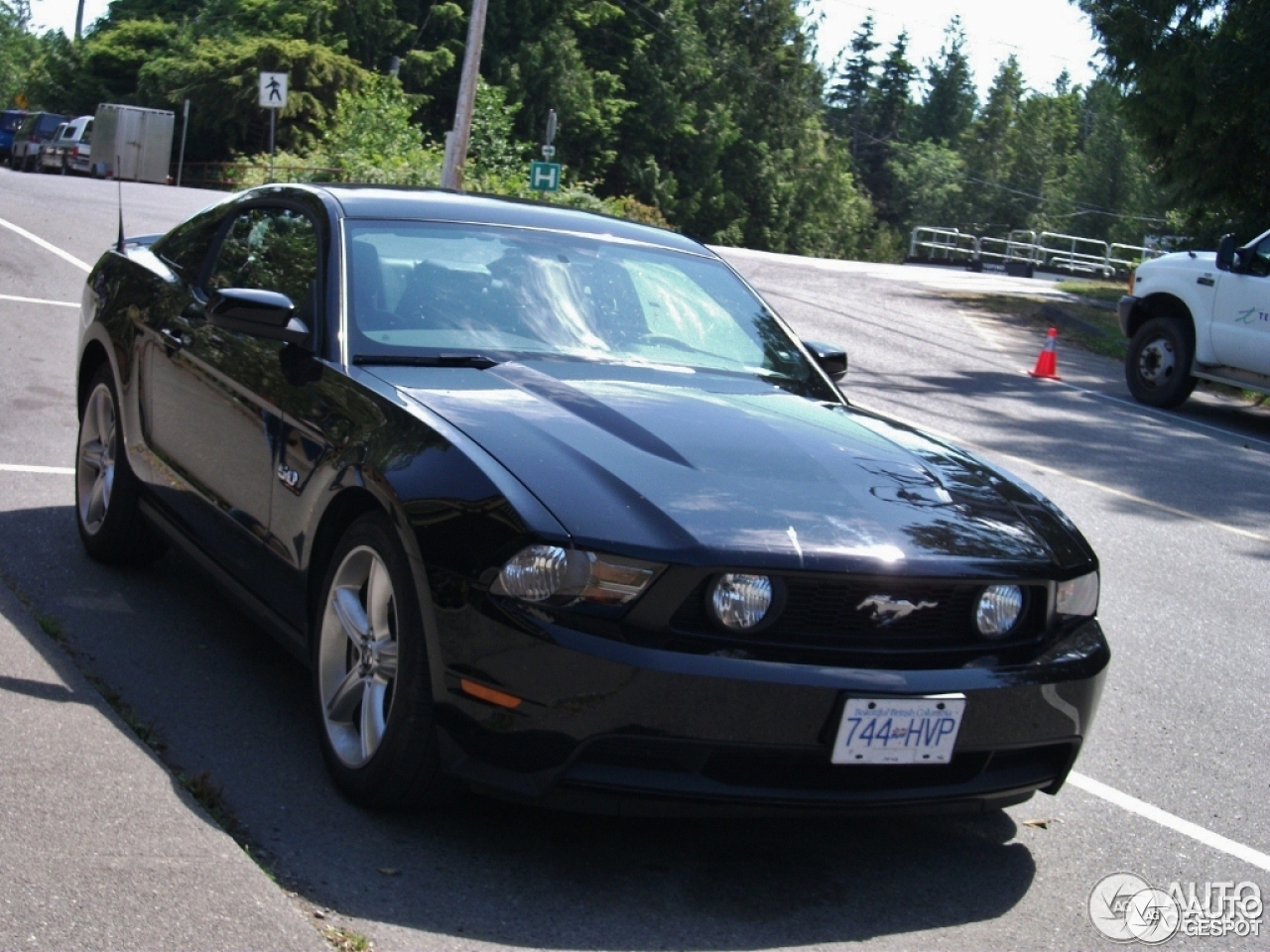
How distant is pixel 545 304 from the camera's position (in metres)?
4.99

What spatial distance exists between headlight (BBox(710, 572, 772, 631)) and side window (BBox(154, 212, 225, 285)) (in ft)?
9.86

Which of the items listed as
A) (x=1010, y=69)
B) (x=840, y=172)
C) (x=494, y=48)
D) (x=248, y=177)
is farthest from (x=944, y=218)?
(x=248, y=177)

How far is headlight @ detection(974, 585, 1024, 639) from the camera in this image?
379 centimetres

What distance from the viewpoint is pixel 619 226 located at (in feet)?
18.7

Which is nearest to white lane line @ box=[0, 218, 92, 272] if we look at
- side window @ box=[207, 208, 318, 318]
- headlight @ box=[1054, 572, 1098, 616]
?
side window @ box=[207, 208, 318, 318]

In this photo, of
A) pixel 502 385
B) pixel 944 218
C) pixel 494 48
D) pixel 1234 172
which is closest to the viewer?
pixel 502 385

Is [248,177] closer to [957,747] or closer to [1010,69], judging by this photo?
[957,747]

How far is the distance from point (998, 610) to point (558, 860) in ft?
3.98

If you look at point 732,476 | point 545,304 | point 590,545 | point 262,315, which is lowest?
point 590,545

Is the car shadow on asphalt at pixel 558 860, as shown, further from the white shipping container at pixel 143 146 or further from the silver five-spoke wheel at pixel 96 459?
the white shipping container at pixel 143 146

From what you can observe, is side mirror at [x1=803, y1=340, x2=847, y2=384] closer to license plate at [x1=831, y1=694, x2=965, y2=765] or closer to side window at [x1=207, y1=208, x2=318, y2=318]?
side window at [x1=207, y1=208, x2=318, y2=318]

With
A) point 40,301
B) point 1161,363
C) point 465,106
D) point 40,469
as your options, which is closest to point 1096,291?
point 465,106

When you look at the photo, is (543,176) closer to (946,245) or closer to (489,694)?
(946,245)

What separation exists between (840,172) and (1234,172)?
68850mm
